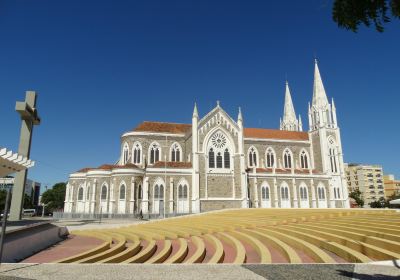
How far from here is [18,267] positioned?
7238mm

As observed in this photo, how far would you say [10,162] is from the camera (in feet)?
46.9

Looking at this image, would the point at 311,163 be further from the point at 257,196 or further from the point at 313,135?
the point at 257,196

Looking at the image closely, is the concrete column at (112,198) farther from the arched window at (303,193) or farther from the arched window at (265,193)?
the arched window at (303,193)

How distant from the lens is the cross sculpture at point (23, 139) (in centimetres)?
2488

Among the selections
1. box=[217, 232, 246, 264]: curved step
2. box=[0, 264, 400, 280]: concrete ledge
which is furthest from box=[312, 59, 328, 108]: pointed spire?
box=[0, 264, 400, 280]: concrete ledge

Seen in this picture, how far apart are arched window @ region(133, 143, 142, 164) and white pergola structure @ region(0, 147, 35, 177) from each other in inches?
1225

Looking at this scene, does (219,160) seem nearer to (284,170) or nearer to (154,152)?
(154,152)

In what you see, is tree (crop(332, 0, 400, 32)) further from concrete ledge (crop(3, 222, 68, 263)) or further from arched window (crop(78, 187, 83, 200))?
arched window (crop(78, 187, 83, 200))

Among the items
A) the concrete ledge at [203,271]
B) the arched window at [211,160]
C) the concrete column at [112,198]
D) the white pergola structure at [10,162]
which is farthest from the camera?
the arched window at [211,160]

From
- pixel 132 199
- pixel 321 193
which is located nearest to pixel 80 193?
pixel 132 199

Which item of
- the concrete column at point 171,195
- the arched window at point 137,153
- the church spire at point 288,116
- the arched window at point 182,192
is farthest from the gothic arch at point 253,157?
the church spire at point 288,116

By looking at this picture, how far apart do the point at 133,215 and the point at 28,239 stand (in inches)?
1116

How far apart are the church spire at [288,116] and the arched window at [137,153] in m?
42.6

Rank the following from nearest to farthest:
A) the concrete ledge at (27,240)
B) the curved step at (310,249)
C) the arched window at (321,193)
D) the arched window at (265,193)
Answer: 1. the curved step at (310,249)
2. the concrete ledge at (27,240)
3. the arched window at (265,193)
4. the arched window at (321,193)
